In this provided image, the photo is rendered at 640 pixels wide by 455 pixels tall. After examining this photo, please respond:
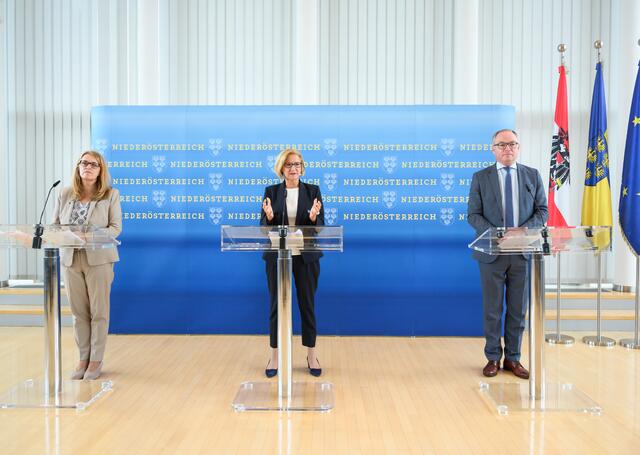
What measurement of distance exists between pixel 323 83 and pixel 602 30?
3.68 meters

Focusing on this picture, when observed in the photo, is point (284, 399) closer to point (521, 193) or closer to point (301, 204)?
point (301, 204)

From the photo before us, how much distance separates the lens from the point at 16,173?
756 centimetres

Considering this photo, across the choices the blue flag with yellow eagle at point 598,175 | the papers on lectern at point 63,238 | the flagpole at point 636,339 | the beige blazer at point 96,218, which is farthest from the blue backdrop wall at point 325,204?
the papers on lectern at point 63,238

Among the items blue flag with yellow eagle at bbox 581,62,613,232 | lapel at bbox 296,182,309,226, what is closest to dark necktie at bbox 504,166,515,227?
lapel at bbox 296,182,309,226

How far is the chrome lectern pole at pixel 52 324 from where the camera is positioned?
3711 mm

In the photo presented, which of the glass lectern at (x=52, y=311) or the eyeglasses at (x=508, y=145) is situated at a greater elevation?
the eyeglasses at (x=508, y=145)

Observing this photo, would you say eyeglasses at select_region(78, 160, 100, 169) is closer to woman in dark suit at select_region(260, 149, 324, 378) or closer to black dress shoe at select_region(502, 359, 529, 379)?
woman in dark suit at select_region(260, 149, 324, 378)

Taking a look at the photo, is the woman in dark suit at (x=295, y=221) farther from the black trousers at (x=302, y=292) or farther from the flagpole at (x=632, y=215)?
the flagpole at (x=632, y=215)

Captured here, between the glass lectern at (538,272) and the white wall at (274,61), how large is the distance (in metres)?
4.25

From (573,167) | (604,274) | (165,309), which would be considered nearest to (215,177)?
(165,309)

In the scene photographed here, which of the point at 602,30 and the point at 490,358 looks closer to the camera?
the point at 490,358

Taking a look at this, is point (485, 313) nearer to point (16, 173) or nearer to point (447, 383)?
point (447, 383)

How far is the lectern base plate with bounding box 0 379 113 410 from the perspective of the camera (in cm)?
361

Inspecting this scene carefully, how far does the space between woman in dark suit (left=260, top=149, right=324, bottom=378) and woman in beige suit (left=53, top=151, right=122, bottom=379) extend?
3.68 feet
